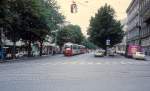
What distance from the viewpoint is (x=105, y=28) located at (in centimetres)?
9906

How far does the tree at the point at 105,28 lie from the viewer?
9775cm

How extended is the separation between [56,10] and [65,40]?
5169 centimetres

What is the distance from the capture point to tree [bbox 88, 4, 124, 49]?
97750 millimetres

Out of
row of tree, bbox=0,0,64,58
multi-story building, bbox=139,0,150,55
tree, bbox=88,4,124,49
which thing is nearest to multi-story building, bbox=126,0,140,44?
multi-story building, bbox=139,0,150,55

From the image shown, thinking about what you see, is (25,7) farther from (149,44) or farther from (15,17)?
(149,44)

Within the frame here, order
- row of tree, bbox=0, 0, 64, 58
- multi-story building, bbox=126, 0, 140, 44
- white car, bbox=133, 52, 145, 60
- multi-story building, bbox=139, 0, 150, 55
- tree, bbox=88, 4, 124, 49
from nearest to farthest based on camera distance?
row of tree, bbox=0, 0, 64, 58, white car, bbox=133, 52, 145, 60, multi-story building, bbox=139, 0, 150, 55, tree, bbox=88, 4, 124, 49, multi-story building, bbox=126, 0, 140, 44

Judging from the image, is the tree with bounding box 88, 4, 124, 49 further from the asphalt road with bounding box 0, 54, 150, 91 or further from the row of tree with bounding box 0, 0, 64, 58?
the asphalt road with bounding box 0, 54, 150, 91

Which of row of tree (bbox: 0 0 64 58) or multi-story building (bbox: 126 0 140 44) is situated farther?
multi-story building (bbox: 126 0 140 44)

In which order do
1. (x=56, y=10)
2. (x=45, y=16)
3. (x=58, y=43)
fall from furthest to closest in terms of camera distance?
(x=58, y=43), (x=56, y=10), (x=45, y=16)

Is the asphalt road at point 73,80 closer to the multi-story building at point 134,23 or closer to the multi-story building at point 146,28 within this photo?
the multi-story building at point 146,28

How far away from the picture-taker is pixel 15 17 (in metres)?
58.9

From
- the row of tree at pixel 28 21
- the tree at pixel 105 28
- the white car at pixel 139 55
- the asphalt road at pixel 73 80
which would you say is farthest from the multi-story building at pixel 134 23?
the asphalt road at pixel 73 80

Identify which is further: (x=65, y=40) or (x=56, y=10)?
(x=65, y=40)

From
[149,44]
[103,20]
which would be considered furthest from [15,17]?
[103,20]
